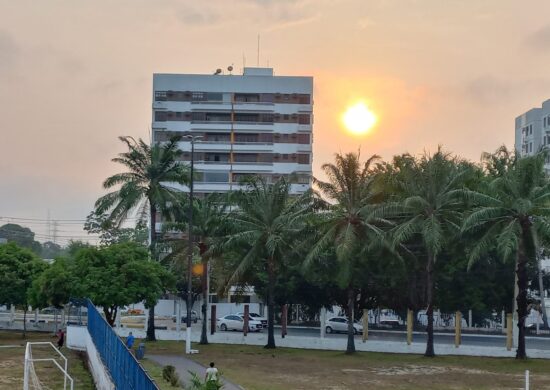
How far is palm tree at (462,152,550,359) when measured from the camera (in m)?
42.1

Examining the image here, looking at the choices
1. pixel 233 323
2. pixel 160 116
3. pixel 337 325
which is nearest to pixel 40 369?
pixel 233 323

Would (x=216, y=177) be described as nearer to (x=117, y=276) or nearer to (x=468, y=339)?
(x=117, y=276)

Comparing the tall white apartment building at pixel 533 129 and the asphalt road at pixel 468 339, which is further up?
the tall white apartment building at pixel 533 129

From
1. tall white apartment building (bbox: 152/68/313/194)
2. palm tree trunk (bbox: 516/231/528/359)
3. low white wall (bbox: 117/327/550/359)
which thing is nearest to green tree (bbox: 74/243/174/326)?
low white wall (bbox: 117/327/550/359)

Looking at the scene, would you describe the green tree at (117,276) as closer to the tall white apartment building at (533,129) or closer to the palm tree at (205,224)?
the palm tree at (205,224)

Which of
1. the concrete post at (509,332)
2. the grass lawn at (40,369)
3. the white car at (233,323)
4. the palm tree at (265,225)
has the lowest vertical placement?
the grass lawn at (40,369)

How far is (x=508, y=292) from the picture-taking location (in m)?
55.8

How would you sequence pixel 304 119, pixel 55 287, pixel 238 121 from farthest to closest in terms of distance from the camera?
pixel 238 121 < pixel 304 119 < pixel 55 287

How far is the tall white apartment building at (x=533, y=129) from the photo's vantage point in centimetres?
11681

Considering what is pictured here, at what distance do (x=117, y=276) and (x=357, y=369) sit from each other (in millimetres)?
17134

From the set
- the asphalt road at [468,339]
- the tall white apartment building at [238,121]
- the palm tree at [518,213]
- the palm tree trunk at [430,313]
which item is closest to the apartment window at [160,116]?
the tall white apartment building at [238,121]

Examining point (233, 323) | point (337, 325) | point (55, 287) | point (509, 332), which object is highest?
point (55, 287)

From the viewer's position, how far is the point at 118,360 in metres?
21.7

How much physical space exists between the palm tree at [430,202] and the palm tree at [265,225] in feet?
21.5
